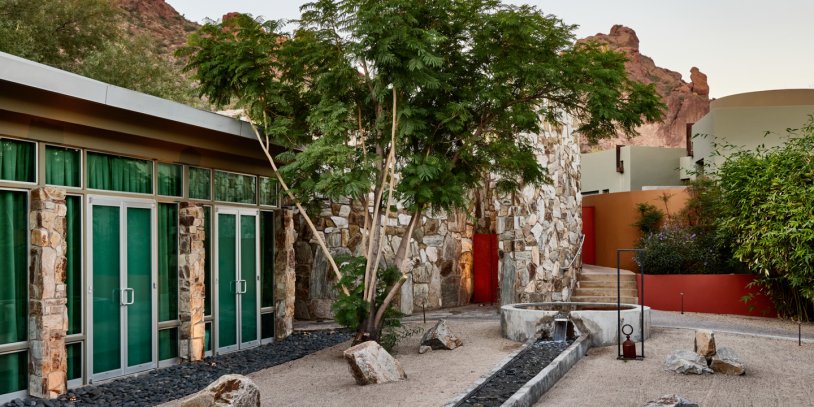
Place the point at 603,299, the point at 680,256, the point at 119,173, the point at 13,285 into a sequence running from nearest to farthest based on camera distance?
the point at 13,285, the point at 119,173, the point at 680,256, the point at 603,299

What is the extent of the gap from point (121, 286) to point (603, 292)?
12.0 m

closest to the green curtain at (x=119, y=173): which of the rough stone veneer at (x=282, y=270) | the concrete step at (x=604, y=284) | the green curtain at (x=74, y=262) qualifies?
the green curtain at (x=74, y=262)

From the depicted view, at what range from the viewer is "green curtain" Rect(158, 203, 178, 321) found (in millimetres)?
10547

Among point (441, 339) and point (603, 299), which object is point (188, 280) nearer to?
point (441, 339)

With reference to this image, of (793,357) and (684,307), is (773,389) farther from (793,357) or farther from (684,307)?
(684,307)

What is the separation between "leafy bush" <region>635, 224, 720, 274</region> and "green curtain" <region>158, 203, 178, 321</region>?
10.4 m

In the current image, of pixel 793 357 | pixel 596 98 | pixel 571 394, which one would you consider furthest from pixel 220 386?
pixel 793 357

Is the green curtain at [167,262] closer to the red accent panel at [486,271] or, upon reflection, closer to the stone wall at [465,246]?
the stone wall at [465,246]

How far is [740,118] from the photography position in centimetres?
2161

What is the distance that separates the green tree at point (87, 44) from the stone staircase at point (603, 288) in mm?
13566

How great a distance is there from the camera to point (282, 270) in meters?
13.3

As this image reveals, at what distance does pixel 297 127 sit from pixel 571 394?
18.6 ft

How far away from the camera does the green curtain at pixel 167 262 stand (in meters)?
10.5

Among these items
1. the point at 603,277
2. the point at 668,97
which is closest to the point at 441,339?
the point at 603,277
